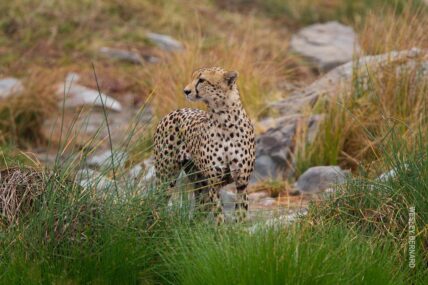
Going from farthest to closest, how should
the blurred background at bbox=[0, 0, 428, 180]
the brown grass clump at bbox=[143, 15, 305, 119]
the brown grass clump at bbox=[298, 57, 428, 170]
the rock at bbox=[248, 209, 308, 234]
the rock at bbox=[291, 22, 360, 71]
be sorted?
the rock at bbox=[291, 22, 360, 71] < the brown grass clump at bbox=[143, 15, 305, 119] < the blurred background at bbox=[0, 0, 428, 180] < the brown grass clump at bbox=[298, 57, 428, 170] < the rock at bbox=[248, 209, 308, 234]

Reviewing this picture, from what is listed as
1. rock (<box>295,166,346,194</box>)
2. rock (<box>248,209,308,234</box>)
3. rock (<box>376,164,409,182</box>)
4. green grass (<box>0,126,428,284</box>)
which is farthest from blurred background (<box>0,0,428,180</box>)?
rock (<box>248,209,308,234</box>)

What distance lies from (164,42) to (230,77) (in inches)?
261

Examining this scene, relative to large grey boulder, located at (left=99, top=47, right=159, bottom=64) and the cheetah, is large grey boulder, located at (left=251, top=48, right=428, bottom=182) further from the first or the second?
large grey boulder, located at (left=99, top=47, right=159, bottom=64)

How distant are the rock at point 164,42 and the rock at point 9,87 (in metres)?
1.85

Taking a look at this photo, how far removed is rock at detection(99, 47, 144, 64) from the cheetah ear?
6217 millimetres

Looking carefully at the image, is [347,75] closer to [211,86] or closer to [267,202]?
[267,202]

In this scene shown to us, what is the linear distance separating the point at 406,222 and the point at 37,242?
5.86 ft

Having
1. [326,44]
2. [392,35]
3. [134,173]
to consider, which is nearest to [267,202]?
[134,173]

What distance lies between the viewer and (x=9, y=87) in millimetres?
11398

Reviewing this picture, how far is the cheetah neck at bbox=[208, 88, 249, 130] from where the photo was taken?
6586 mm

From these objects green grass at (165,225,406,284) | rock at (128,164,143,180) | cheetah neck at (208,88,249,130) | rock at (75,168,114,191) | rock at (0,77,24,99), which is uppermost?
cheetah neck at (208,88,249,130)

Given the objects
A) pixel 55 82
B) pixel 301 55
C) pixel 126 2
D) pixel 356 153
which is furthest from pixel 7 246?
pixel 126 2

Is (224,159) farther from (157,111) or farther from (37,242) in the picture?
(157,111)

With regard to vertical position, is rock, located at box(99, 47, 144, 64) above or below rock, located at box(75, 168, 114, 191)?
below
